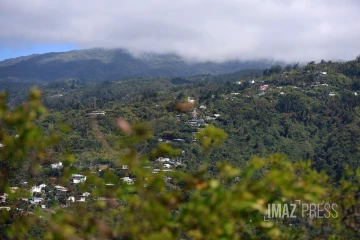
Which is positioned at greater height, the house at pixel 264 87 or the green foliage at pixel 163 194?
the green foliage at pixel 163 194

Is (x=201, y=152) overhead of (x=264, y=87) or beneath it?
overhead

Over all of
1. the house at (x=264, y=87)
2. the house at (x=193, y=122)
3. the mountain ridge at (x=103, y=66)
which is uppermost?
the mountain ridge at (x=103, y=66)

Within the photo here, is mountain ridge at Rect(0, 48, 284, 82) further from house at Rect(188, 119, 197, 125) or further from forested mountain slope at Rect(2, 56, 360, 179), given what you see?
house at Rect(188, 119, 197, 125)

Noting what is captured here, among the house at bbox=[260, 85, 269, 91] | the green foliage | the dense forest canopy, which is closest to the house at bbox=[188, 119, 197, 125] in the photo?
the dense forest canopy

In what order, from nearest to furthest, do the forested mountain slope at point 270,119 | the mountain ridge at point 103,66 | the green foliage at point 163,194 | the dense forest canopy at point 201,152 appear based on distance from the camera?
the green foliage at point 163,194, the dense forest canopy at point 201,152, the forested mountain slope at point 270,119, the mountain ridge at point 103,66

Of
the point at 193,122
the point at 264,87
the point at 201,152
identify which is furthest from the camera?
the point at 264,87

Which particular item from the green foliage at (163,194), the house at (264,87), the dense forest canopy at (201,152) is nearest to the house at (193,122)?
the dense forest canopy at (201,152)

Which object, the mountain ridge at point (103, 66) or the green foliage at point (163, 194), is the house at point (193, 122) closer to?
the green foliage at point (163, 194)

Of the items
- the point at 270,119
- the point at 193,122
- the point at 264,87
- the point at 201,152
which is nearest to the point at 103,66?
the point at 264,87

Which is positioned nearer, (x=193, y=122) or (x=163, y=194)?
(x=163, y=194)

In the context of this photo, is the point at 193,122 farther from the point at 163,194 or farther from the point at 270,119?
the point at 163,194

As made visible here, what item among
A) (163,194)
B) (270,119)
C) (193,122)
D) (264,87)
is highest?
(163,194)

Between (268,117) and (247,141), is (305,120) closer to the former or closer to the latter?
(268,117)

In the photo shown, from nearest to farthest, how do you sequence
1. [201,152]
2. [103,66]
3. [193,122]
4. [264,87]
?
[201,152], [193,122], [264,87], [103,66]
